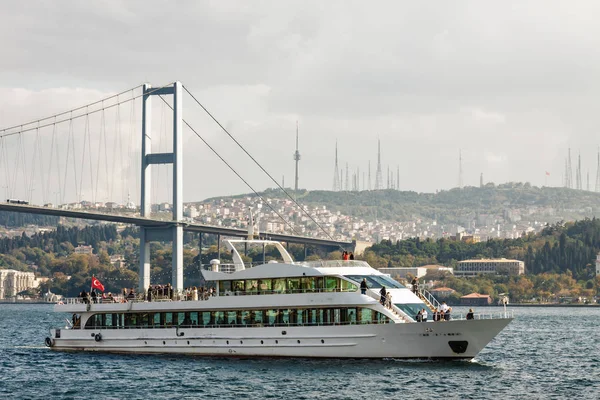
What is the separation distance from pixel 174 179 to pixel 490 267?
106 metres

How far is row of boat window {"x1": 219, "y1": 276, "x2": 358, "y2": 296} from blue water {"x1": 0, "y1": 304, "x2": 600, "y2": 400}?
9.08 ft

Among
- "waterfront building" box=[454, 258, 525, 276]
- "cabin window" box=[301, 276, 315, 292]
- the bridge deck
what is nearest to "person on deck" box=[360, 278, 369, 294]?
"cabin window" box=[301, 276, 315, 292]

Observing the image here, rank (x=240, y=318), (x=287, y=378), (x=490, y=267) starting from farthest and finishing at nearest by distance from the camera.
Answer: (x=490, y=267), (x=240, y=318), (x=287, y=378)

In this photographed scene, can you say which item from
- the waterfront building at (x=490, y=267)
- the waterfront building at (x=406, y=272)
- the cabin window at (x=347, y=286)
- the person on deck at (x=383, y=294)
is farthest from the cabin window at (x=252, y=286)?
the waterfront building at (x=490, y=267)

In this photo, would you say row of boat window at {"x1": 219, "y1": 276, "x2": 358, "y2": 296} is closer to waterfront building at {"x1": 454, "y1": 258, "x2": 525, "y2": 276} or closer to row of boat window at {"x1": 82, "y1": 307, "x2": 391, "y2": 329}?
row of boat window at {"x1": 82, "y1": 307, "x2": 391, "y2": 329}

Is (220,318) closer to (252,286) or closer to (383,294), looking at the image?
(252,286)

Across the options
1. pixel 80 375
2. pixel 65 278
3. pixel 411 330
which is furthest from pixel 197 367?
pixel 65 278

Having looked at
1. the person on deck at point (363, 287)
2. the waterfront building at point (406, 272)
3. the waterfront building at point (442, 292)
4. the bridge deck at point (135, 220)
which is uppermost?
the bridge deck at point (135, 220)

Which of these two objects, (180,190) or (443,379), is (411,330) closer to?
(443,379)

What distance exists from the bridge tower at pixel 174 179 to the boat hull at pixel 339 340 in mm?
49400

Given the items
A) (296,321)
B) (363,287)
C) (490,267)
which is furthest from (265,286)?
(490,267)

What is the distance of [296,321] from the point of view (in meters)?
40.2

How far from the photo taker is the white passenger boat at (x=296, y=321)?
126 feet

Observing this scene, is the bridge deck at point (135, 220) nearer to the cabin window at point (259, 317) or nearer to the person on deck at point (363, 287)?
the cabin window at point (259, 317)
